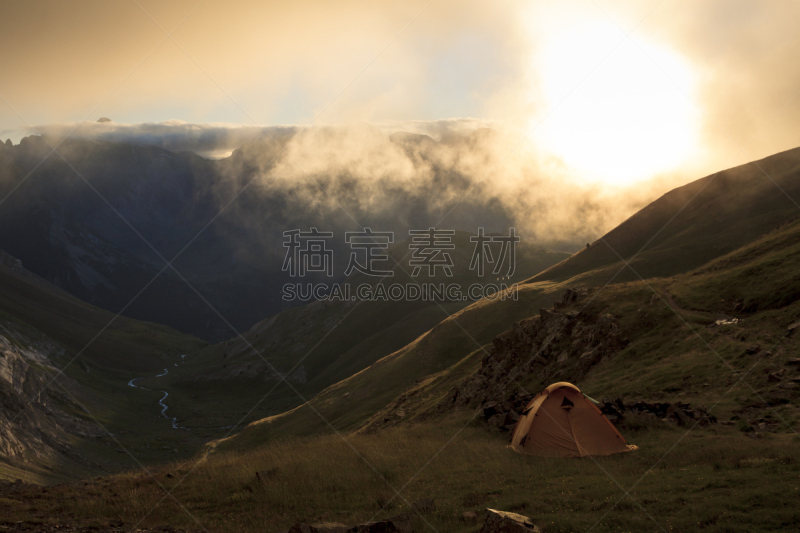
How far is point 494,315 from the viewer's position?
70.8 meters

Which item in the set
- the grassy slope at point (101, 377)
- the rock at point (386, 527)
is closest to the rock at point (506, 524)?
→ the rock at point (386, 527)

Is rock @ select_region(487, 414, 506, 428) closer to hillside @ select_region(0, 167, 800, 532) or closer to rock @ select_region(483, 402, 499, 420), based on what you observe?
hillside @ select_region(0, 167, 800, 532)

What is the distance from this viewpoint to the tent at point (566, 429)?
19.8 meters

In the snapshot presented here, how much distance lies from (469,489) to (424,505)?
276 centimetres

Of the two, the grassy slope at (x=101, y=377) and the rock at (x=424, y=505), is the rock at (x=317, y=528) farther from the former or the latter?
the grassy slope at (x=101, y=377)

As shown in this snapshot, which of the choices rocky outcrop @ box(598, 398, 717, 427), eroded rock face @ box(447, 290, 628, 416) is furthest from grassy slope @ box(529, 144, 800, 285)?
rocky outcrop @ box(598, 398, 717, 427)

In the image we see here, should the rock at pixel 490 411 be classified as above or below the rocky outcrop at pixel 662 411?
below

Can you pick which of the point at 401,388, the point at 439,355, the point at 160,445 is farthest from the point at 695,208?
the point at 160,445

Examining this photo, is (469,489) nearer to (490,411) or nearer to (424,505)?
(424,505)

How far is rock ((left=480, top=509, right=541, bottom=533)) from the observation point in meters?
11.4

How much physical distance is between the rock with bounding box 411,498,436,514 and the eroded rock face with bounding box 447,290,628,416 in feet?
52.5

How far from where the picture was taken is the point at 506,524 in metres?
11.6

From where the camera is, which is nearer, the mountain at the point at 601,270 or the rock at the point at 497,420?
the rock at the point at 497,420

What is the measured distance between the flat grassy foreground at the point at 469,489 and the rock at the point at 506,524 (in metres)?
1.01
